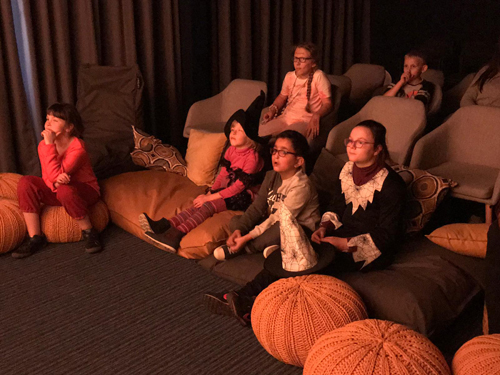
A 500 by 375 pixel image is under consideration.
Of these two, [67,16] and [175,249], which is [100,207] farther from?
[67,16]

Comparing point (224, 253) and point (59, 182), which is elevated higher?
point (59, 182)

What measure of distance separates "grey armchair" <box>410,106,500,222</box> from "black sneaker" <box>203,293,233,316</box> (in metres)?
1.43

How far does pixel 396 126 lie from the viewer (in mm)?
3174

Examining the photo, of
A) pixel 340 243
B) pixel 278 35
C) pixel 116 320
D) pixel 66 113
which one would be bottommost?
pixel 116 320

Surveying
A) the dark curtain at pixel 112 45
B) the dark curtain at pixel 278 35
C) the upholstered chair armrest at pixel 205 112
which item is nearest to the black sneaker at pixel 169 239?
the upholstered chair armrest at pixel 205 112

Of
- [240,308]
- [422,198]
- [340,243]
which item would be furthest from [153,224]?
[422,198]

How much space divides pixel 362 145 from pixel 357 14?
3925mm

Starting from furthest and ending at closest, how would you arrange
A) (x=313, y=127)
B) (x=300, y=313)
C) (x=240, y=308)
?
(x=313, y=127) < (x=240, y=308) < (x=300, y=313)

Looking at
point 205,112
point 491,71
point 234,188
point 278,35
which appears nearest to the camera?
point 234,188

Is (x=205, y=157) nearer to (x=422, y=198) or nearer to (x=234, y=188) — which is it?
(x=234, y=188)

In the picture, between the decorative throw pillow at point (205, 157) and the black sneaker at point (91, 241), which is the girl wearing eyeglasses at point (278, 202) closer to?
the decorative throw pillow at point (205, 157)

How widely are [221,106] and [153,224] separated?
60.3 inches

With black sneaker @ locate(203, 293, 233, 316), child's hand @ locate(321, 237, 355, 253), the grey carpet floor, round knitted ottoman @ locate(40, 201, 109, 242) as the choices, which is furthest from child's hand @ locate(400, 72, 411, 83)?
round knitted ottoman @ locate(40, 201, 109, 242)

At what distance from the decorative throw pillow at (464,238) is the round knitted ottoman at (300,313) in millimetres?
667
